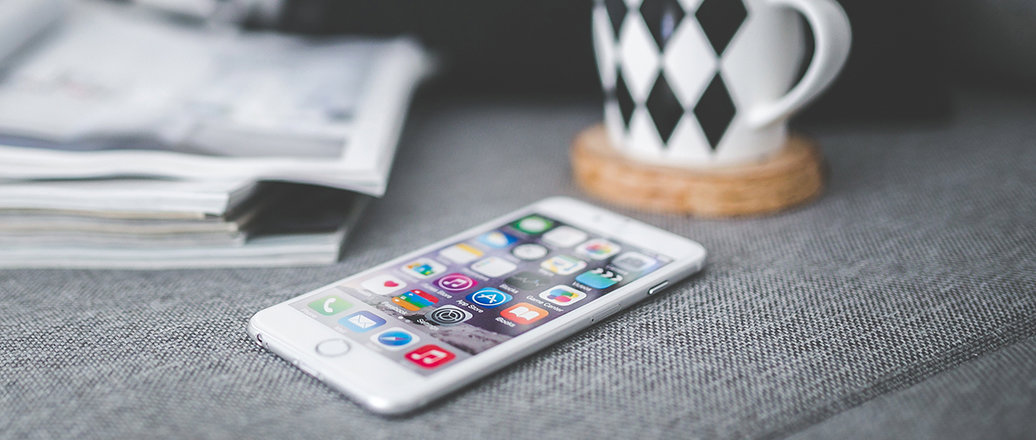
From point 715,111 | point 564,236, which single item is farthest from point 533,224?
point 715,111

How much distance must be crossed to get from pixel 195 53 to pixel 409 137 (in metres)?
0.17

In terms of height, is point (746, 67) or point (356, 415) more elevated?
point (746, 67)

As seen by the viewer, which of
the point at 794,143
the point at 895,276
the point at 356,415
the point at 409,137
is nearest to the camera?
the point at 356,415

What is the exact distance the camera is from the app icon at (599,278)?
0.40 metres

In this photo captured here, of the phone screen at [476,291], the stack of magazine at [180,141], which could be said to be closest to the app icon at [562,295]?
the phone screen at [476,291]

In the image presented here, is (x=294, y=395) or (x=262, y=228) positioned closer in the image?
(x=294, y=395)

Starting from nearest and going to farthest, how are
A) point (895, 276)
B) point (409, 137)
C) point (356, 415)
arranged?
point (356, 415) → point (895, 276) → point (409, 137)

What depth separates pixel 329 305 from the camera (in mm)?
386

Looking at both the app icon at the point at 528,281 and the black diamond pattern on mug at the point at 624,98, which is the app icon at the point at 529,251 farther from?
the black diamond pattern on mug at the point at 624,98

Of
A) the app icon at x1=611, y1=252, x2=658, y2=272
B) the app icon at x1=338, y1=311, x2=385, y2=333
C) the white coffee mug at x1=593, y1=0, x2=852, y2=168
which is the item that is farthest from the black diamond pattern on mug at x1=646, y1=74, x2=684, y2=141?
the app icon at x1=338, y1=311, x2=385, y2=333

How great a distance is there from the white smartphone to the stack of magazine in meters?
0.07

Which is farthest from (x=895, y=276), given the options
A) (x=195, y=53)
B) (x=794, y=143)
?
(x=195, y=53)

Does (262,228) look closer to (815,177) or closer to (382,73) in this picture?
(382,73)

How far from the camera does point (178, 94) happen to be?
1.86 ft
